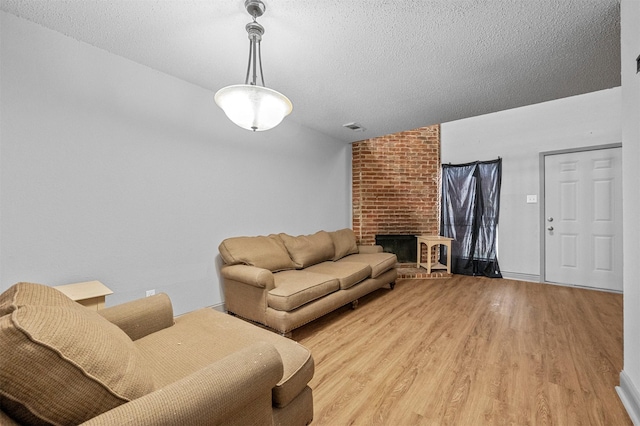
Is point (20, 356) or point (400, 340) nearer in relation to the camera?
point (20, 356)

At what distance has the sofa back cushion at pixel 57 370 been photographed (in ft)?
2.17

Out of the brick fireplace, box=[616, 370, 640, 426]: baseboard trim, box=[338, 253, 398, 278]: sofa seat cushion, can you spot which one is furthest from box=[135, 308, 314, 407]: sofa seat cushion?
the brick fireplace

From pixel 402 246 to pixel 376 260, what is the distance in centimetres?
137

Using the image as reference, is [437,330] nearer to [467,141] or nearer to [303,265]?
[303,265]

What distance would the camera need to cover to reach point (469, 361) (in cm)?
203

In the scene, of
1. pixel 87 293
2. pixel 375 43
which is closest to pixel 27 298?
pixel 87 293

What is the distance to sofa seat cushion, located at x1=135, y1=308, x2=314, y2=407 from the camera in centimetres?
117

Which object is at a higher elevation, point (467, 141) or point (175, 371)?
point (467, 141)

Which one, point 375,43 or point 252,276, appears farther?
point 252,276

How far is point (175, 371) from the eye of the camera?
3.83 ft

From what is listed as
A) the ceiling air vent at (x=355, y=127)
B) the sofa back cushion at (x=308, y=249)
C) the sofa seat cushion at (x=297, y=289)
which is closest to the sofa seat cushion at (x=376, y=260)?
the sofa back cushion at (x=308, y=249)

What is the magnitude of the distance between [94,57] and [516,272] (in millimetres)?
5867

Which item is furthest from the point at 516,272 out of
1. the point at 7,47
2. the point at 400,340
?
the point at 7,47

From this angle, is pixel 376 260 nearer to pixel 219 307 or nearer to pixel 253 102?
pixel 219 307
